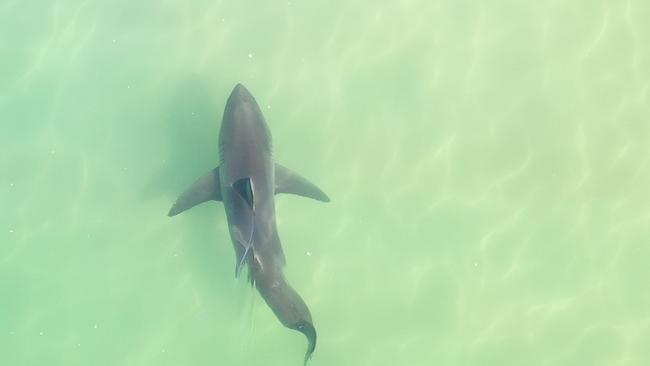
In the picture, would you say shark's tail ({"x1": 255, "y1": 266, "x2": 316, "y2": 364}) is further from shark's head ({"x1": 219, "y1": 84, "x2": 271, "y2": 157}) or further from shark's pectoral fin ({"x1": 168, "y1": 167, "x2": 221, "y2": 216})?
shark's head ({"x1": 219, "y1": 84, "x2": 271, "y2": 157})

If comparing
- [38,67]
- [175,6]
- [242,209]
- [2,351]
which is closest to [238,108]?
[242,209]

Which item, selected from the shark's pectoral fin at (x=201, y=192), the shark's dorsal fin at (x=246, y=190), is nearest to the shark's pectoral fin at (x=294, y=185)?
A: the shark's pectoral fin at (x=201, y=192)

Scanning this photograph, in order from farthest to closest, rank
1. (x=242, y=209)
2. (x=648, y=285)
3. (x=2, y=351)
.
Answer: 1. (x=648, y=285)
2. (x=2, y=351)
3. (x=242, y=209)

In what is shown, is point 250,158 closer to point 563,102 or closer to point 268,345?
point 268,345

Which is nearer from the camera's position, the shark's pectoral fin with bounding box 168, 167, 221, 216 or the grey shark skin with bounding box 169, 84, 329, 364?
the grey shark skin with bounding box 169, 84, 329, 364

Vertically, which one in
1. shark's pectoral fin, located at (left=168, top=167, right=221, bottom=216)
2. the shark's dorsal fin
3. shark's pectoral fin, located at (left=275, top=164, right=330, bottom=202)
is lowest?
the shark's dorsal fin

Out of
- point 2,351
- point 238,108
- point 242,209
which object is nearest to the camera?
point 242,209

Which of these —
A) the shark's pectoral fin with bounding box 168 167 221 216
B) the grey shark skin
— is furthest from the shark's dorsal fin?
the shark's pectoral fin with bounding box 168 167 221 216
